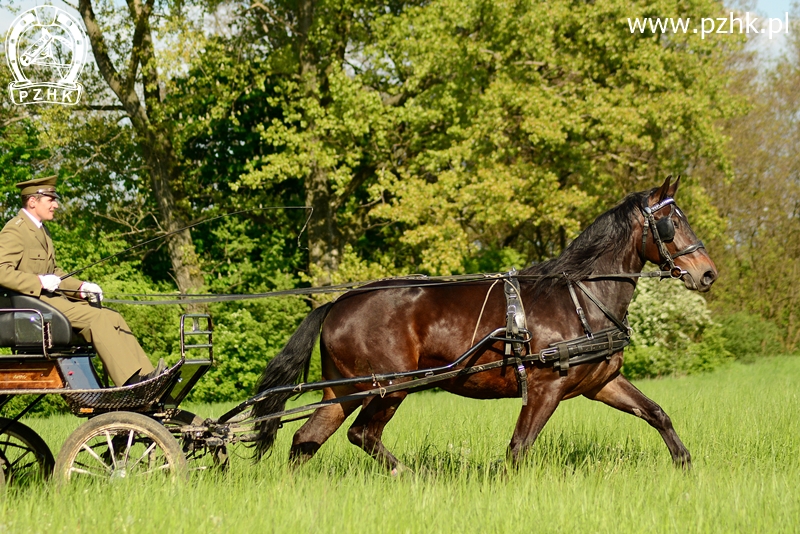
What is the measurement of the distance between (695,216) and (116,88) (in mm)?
12764

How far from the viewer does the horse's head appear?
19.1 ft

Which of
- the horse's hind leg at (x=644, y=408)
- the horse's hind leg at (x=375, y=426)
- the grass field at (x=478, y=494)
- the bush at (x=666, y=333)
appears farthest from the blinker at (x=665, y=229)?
the bush at (x=666, y=333)

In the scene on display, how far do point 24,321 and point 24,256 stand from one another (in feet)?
1.72

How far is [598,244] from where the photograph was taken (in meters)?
6.02

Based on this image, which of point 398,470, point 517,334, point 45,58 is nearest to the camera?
point 517,334

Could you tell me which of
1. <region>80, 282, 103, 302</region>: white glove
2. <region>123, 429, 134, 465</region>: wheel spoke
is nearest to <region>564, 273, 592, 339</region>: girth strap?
<region>123, 429, 134, 465</region>: wheel spoke

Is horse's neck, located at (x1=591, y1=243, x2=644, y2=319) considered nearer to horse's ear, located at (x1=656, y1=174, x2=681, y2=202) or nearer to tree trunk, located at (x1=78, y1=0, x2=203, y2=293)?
horse's ear, located at (x1=656, y1=174, x2=681, y2=202)

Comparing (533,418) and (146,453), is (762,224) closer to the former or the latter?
(533,418)

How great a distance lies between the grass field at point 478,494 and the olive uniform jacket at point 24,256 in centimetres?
131

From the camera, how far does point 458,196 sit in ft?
52.8

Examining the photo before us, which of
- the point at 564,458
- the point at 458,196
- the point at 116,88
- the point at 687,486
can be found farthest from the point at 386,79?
the point at 687,486

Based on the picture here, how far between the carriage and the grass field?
12.8 inches

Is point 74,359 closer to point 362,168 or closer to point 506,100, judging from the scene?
point 506,100

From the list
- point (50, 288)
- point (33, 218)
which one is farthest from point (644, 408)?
point (33, 218)
